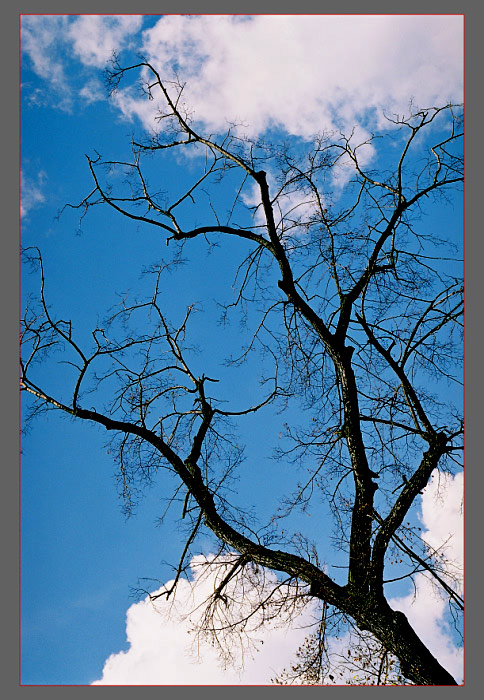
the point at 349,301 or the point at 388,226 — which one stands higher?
the point at 388,226

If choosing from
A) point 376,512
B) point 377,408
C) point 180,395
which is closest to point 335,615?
point 376,512

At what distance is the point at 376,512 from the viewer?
6.81 metres

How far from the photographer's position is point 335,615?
658 cm

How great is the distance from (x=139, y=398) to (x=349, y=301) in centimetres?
298

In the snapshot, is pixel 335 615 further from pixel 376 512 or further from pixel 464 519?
pixel 464 519

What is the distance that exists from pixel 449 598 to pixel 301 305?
3.60 m

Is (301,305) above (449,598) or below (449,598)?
above

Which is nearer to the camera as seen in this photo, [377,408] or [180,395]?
[377,408]

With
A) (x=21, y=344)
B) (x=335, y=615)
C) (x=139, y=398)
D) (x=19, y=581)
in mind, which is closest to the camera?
(x=19, y=581)

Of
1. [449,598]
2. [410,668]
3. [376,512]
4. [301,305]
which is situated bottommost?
[410,668]

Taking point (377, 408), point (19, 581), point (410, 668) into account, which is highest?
point (377, 408)

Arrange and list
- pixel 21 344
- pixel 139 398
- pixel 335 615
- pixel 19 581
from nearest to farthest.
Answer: pixel 19 581 → pixel 335 615 → pixel 21 344 → pixel 139 398

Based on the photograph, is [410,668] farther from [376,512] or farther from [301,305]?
[301,305]

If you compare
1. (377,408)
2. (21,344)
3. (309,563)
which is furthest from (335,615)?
(21,344)
